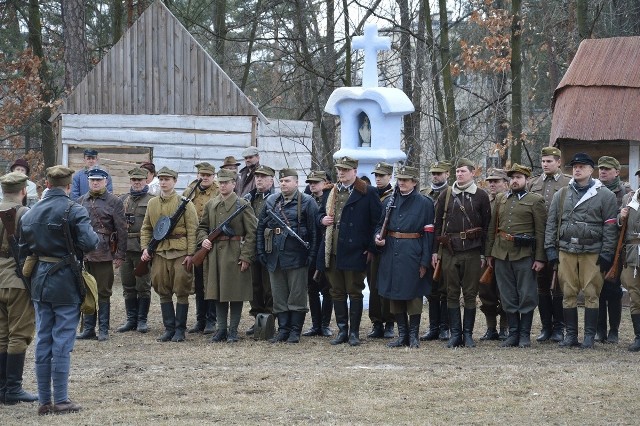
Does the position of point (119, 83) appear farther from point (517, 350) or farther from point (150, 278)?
point (517, 350)

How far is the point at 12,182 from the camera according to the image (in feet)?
27.8

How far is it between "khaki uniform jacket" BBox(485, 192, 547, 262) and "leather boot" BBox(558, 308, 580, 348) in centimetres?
60

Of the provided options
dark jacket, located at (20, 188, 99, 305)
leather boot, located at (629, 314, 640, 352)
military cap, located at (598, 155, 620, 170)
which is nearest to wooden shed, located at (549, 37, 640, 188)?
military cap, located at (598, 155, 620, 170)

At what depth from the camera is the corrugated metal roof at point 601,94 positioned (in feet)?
49.0

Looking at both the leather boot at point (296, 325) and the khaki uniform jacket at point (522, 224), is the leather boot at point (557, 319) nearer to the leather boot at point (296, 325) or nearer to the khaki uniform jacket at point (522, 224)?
the khaki uniform jacket at point (522, 224)

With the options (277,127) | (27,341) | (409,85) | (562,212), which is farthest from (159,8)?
(27,341)

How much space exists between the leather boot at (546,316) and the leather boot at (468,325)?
87 cm

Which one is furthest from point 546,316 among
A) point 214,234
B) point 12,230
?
point 12,230

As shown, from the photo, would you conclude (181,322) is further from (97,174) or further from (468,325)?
(468,325)

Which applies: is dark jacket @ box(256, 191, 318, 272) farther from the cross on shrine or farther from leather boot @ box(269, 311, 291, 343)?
the cross on shrine

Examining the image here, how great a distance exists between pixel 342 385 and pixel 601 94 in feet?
26.5

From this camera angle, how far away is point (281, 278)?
1180 cm

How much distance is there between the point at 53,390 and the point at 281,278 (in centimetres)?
402

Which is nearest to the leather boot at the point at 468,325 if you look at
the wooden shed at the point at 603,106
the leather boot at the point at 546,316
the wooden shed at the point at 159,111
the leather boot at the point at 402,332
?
the leather boot at the point at 402,332
